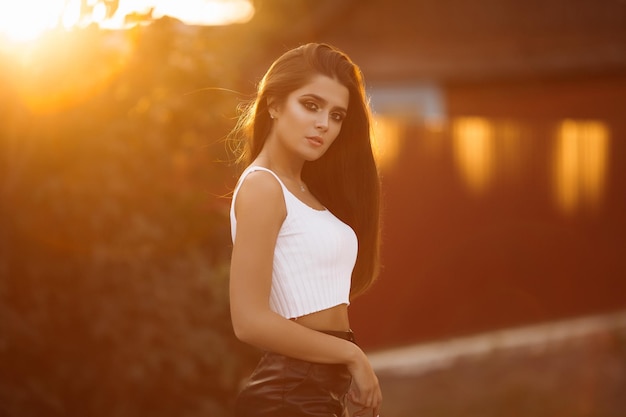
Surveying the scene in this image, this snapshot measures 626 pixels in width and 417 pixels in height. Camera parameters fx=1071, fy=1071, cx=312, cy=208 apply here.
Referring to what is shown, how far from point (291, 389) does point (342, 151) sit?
28.9 inches

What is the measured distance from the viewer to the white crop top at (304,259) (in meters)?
2.60

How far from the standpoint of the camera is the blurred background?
4855mm

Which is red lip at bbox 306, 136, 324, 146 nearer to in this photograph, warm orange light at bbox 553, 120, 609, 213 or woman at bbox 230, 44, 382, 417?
woman at bbox 230, 44, 382, 417

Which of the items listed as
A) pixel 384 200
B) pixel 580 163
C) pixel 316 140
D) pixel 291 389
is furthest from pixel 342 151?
pixel 580 163

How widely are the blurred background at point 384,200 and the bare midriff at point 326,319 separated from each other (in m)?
0.86

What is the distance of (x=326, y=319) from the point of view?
2697 mm

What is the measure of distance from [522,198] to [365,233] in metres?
8.70

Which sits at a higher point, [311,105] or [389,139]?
[311,105]

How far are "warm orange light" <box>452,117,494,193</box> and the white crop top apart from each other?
8.14 metres

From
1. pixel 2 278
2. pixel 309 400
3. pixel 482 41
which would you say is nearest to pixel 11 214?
pixel 2 278

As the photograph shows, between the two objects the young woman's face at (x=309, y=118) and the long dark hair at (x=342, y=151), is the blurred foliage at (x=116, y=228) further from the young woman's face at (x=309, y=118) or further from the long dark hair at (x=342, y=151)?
the young woman's face at (x=309, y=118)

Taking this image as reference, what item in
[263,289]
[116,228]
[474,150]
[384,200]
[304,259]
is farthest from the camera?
[474,150]

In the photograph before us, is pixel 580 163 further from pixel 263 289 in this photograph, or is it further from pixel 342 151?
pixel 263 289

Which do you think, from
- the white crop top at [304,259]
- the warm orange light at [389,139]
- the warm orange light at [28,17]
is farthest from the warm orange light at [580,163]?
the white crop top at [304,259]
